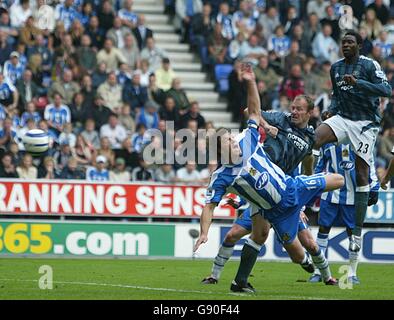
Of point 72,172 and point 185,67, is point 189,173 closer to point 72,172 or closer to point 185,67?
point 72,172

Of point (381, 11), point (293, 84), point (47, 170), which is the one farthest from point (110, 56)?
point (381, 11)

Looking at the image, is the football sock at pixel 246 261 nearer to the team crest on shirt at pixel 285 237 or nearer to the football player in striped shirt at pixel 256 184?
the football player in striped shirt at pixel 256 184

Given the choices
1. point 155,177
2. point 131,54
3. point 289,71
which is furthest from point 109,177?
point 289,71

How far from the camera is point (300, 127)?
13867 mm

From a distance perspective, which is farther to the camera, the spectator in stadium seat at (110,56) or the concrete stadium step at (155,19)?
the concrete stadium step at (155,19)

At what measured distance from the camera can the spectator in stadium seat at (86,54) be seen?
2438 centimetres

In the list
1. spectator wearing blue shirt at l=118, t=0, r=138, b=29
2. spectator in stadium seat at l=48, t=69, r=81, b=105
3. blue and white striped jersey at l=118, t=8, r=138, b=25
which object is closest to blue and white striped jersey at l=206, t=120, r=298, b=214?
spectator in stadium seat at l=48, t=69, r=81, b=105

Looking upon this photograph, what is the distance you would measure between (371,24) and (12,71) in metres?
9.39

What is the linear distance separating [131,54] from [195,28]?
2.29 meters

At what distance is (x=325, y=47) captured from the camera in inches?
1080

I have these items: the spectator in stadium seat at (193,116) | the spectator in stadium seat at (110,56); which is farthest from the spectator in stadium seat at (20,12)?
the spectator in stadium seat at (193,116)

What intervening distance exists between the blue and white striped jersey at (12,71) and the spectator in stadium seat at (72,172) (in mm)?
2601

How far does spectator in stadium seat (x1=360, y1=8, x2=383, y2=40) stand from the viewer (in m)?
28.0

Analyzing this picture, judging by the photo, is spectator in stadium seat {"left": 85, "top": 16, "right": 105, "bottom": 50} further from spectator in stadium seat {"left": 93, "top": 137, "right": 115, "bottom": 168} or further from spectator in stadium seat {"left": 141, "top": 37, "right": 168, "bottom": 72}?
spectator in stadium seat {"left": 93, "top": 137, "right": 115, "bottom": 168}
